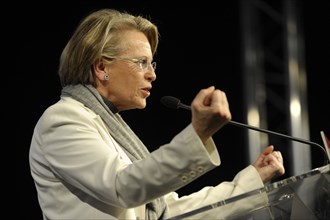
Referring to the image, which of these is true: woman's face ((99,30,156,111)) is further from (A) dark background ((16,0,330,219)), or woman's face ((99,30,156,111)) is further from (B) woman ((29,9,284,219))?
(A) dark background ((16,0,330,219))

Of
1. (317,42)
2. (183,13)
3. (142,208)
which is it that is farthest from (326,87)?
(142,208)

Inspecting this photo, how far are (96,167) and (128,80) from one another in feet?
1.75

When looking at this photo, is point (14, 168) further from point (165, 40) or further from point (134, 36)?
point (134, 36)

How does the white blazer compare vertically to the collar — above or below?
below

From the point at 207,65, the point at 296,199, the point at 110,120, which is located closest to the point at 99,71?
the point at 110,120

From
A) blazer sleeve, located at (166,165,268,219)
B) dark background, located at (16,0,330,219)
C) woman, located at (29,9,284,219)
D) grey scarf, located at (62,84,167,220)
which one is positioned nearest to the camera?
woman, located at (29,9,284,219)

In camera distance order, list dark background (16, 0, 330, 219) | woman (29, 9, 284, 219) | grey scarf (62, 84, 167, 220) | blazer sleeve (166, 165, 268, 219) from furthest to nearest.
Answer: dark background (16, 0, 330, 219), blazer sleeve (166, 165, 268, 219), grey scarf (62, 84, 167, 220), woman (29, 9, 284, 219)

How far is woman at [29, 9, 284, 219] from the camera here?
60.2 inches

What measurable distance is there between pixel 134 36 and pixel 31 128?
1897 mm

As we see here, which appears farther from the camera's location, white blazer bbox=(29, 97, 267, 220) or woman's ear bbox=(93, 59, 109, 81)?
woman's ear bbox=(93, 59, 109, 81)

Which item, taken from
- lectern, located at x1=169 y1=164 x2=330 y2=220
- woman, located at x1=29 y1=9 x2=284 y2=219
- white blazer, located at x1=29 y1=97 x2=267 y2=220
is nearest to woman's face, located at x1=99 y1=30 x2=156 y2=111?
woman, located at x1=29 y1=9 x2=284 y2=219

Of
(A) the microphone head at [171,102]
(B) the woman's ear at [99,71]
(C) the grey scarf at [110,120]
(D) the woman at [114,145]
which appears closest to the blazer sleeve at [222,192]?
(D) the woman at [114,145]

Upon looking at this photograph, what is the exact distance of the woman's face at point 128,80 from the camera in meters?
2.12

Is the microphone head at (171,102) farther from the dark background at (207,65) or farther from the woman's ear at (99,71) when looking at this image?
the dark background at (207,65)
